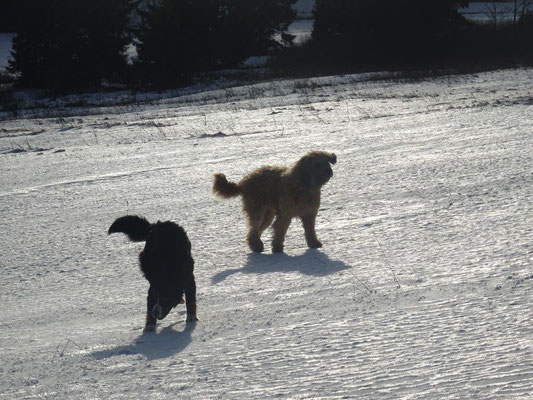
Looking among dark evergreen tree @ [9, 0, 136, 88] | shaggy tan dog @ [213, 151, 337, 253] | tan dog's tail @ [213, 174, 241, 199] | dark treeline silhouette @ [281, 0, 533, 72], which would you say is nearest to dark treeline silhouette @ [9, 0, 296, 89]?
dark evergreen tree @ [9, 0, 136, 88]

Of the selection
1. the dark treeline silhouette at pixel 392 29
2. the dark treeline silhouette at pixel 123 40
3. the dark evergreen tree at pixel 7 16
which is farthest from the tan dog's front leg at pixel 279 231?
the dark evergreen tree at pixel 7 16

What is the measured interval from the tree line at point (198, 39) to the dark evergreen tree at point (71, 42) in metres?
0.06

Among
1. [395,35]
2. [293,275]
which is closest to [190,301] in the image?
[293,275]

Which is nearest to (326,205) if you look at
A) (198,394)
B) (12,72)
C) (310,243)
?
(310,243)

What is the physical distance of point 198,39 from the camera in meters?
44.7

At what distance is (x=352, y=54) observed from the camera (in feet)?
145

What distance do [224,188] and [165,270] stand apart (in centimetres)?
295

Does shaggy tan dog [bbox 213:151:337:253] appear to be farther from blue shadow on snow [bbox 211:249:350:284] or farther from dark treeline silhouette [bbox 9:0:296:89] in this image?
dark treeline silhouette [bbox 9:0:296:89]

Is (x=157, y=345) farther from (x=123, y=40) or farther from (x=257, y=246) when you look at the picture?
(x=123, y=40)

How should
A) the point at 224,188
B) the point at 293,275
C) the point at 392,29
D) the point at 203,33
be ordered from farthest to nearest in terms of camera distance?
the point at 203,33
the point at 392,29
the point at 224,188
the point at 293,275

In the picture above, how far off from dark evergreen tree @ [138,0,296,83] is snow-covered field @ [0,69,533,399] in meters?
26.2

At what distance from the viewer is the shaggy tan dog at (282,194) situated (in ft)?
27.6

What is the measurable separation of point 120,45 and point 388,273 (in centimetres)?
4037

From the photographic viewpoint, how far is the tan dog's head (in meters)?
8.38
